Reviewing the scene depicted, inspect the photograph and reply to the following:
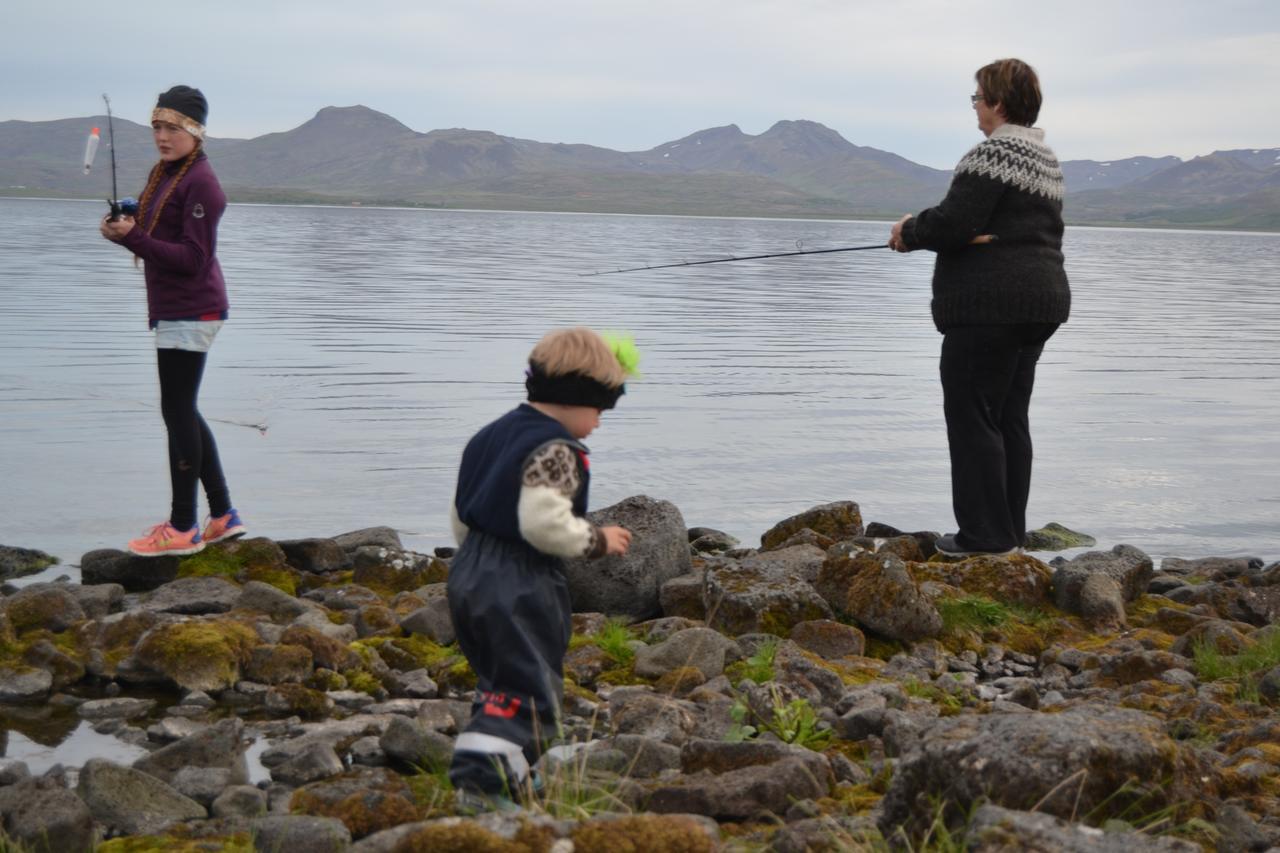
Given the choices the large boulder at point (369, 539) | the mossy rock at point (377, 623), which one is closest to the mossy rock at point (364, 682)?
the mossy rock at point (377, 623)

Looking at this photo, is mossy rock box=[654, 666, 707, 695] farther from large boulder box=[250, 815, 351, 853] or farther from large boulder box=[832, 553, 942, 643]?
large boulder box=[250, 815, 351, 853]

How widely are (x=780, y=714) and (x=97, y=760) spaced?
2.23 meters

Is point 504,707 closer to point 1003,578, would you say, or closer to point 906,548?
point 1003,578

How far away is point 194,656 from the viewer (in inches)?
225

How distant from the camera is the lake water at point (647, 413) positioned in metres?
10.7

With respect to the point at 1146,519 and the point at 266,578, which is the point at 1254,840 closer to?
the point at 266,578

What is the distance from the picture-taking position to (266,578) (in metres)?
7.69

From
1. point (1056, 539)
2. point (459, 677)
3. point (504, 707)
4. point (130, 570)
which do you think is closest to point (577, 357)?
point (504, 707)

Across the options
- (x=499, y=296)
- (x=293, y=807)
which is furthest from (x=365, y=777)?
(x=499, y=296)

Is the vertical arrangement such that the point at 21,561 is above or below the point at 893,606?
below

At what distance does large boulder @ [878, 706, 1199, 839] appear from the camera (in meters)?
3.66

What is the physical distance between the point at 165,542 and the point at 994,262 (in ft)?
14.8

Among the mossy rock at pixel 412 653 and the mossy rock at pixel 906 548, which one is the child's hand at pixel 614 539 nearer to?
the mossy rock at pixel 412 653

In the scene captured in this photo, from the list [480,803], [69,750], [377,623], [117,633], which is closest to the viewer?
[480,803]
